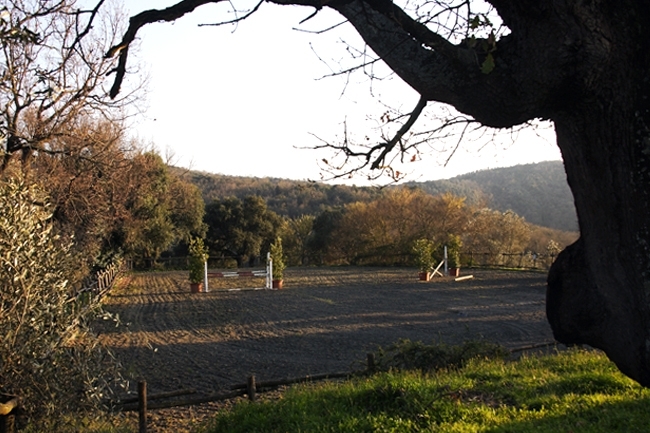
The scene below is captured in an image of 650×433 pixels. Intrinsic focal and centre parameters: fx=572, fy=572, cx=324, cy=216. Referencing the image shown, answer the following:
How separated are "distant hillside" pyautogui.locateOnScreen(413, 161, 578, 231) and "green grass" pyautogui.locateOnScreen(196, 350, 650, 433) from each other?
41.3m

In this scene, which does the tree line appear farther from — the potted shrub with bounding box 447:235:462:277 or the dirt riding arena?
the dirt riding arena

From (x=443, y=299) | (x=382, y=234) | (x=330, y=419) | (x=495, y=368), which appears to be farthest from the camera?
(x=382, y=234)

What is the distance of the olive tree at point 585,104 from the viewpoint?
6.43ft

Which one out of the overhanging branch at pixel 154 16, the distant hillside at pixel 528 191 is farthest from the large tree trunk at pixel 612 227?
A: the distant hillside at pixel 528 191

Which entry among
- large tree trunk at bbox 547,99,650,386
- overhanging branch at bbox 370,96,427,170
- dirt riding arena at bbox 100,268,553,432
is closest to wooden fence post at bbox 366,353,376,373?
dirt riding arena at bbox 100,268,553,432

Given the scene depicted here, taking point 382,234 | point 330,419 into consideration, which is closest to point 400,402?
point 330,419

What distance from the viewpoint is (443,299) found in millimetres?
16656

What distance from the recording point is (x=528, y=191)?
60.7 meters

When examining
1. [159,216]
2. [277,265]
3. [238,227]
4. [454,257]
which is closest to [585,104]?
[277,265]

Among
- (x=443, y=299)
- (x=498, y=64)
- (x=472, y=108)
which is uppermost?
(x=498, y=64)

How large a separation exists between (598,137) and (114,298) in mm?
17716

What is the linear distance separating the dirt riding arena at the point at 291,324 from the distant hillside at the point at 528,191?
28318mm

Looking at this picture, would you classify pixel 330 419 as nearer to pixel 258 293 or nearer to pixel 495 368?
pixel 495 368

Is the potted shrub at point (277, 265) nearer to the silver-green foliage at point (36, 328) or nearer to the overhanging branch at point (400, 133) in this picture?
the silver-green foliage at point (36, 328)
